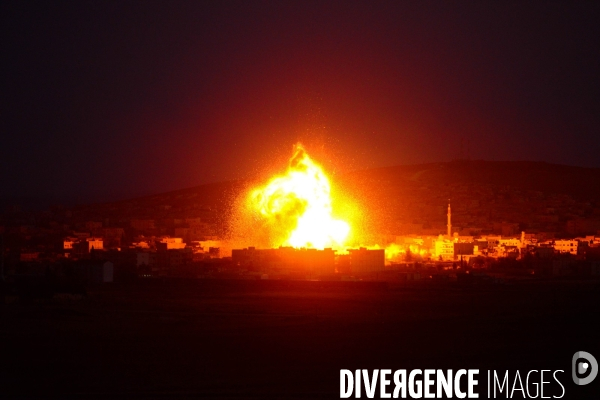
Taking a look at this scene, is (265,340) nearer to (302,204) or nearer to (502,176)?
(302,204)

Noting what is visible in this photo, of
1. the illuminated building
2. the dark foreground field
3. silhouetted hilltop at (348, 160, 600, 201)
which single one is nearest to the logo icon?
the dark foreground field

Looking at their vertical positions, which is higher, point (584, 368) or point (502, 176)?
point (502, 176)

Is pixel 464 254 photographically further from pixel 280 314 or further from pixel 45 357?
pixel 45 357

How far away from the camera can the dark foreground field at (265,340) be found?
14782 mm

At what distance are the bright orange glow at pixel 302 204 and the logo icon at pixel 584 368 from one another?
31595 millimetres

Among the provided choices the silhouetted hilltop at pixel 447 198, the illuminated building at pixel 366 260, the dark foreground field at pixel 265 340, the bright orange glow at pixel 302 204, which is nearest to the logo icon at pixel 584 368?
the dark foreground field at pixel 265 340

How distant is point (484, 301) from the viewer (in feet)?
94.5

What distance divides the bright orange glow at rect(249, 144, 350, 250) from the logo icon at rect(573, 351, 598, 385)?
3160 cm

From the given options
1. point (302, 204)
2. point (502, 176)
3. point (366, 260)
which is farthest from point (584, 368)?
point (502, 176)

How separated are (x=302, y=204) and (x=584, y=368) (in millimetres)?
33755

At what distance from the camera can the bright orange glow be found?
4934cm

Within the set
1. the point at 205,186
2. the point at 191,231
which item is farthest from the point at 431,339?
the point at 205,186

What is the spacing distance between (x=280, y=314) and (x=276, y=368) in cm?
861

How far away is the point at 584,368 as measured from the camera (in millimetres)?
15922
